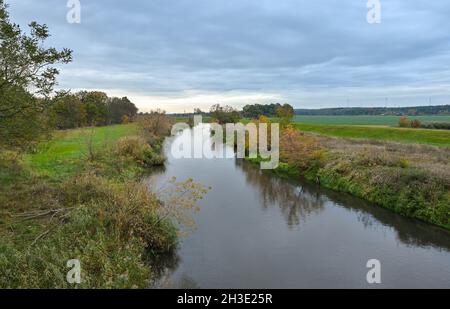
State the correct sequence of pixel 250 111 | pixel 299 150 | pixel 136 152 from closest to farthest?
pixel 299 150
pixel 136 152
pixel 250 111

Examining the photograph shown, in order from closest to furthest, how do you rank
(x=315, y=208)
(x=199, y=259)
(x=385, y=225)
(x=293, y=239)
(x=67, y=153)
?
(x=199, y=259) → (x=293, y=239) → (x=385, y=225) → (x=315, y=208) → (x=67, y=153)

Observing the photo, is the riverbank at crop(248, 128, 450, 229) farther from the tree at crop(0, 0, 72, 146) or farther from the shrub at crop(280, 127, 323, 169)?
the tree at crop(0, 0, 72, 146)

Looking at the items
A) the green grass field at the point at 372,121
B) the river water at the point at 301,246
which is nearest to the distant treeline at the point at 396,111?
the green grass field at the point at 372,121

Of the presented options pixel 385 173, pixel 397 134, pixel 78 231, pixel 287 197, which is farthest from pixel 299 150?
pixel 397 134

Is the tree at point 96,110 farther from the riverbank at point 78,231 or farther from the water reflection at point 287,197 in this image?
the riverbank at point 78,231

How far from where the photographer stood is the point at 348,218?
1539 cm

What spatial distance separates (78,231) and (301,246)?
23.1 ft

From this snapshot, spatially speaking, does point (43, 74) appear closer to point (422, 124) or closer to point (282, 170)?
point (282, 170)

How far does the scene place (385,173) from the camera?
58.2 feet

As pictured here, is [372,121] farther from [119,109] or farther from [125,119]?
[119,109]

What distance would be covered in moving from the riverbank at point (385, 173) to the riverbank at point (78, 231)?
10.6 metres

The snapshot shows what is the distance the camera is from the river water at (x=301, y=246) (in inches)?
378

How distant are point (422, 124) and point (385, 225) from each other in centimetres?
4267
